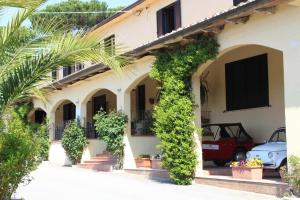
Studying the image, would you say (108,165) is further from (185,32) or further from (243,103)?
(185,32)

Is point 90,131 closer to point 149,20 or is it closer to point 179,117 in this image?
point 149,20

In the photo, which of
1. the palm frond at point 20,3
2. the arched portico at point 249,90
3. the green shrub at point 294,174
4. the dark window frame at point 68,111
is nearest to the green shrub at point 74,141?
the arched portico at point 249,90

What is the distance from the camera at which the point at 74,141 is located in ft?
72.0

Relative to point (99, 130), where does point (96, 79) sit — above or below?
above

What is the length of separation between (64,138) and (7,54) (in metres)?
14.1

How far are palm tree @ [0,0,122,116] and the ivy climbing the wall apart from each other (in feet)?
18.7

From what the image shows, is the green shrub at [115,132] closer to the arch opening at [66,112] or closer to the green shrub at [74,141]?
the green shrub at [74,141]

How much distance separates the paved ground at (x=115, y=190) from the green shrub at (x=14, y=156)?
12.1 ft

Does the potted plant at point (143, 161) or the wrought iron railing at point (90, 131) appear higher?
the wrought iron railing at point (90, 131)

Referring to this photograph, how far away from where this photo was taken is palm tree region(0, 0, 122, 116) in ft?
26.8

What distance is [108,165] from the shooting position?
64.0 feet

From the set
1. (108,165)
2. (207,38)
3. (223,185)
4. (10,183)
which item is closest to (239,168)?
(223,185)

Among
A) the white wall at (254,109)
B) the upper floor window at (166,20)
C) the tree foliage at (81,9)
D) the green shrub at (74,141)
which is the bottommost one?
the green shrub at (74,141)

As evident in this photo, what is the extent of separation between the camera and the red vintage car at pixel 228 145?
52.6 feet
